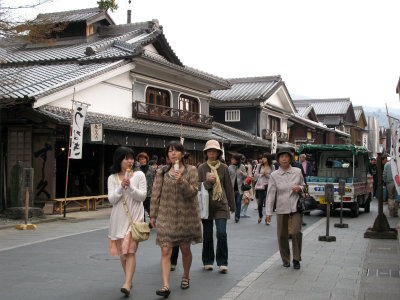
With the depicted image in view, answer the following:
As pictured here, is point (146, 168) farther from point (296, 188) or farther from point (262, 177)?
point (296, 188)

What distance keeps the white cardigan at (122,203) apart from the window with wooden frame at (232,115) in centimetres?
2862

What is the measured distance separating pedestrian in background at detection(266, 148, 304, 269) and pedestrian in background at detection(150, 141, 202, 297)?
185cm

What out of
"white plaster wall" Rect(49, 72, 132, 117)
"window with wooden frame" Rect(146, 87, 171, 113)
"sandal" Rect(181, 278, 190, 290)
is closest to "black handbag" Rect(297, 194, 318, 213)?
"sandal" Rect(181, 278, 190, 290)

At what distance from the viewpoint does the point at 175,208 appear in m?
5.79

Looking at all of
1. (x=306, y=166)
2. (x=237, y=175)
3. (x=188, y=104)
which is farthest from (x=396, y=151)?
(x=188, y=104)

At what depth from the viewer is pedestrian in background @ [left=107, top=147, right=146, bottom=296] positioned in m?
5.58

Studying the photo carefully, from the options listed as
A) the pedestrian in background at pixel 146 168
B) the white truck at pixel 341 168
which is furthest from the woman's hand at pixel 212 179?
the white truck at pixel 341 168

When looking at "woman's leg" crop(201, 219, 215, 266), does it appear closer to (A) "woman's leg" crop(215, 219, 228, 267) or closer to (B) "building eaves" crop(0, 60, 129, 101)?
(A) "woman's leg" crop(215, 219, 228, 267)

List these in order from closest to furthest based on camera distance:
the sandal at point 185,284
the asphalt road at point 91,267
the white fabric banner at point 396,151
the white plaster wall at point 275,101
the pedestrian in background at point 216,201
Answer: the asphalt road at point 91,267 < the sandal at point 185,284 < the white fabric banner at point 396,151 < the pedestrian in background at point 216,201 < the white plaster wall at point 275,101

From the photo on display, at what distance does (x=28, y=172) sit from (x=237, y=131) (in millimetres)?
20311

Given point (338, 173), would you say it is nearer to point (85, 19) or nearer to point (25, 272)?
point (25, 272)

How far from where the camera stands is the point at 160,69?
21.7 m

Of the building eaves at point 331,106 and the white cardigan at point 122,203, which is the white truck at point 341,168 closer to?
the white cardigan at point 122,203

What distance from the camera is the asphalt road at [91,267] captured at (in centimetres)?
586
